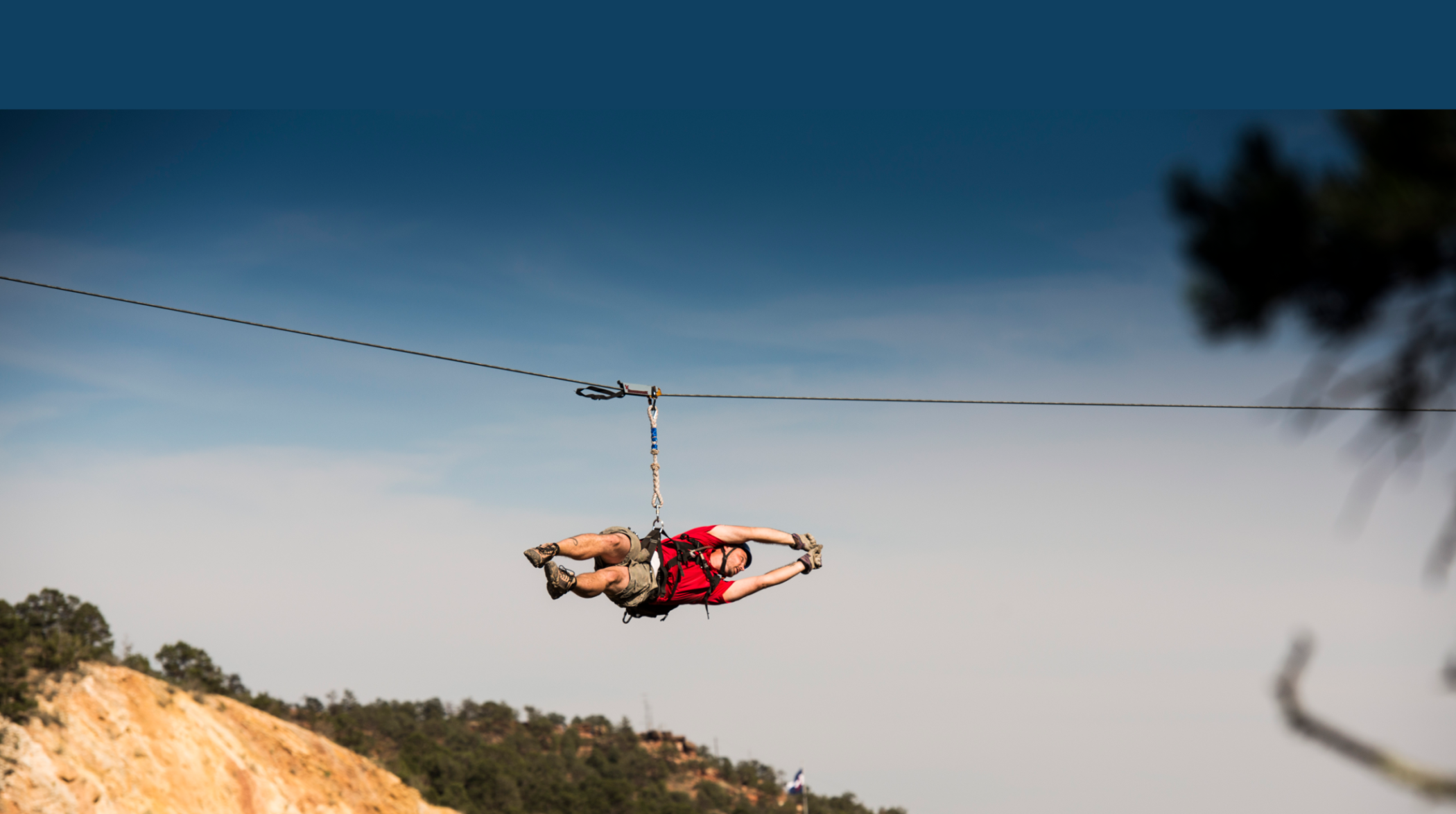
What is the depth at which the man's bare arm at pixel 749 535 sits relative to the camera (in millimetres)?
11625

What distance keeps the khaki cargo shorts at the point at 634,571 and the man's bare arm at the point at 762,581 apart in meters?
1.01

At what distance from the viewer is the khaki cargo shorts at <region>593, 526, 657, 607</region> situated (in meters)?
10.9

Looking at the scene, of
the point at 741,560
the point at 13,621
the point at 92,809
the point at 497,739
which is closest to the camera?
the point at 741,560

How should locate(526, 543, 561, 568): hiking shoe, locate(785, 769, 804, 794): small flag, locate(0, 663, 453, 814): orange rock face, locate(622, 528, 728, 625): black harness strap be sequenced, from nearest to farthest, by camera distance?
locate(526, 543, 561, 568): hiking shoe < locate(622, 528, 728, 625): black harness strap < locate(0, 663, 453, 814): orange rock face < locate(785, 769, 804, 794): small flag

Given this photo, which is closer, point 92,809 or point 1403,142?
point 1403,142

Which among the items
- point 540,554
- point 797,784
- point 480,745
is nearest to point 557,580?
point 540,554

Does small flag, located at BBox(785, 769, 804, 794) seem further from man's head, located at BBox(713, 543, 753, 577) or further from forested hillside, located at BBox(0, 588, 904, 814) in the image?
man's head, located at BBox(713, 543, 753, 577)

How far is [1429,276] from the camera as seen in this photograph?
108 inches

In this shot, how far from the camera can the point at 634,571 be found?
10906 millimetres

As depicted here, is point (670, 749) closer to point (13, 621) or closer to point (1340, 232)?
point (13, 621)

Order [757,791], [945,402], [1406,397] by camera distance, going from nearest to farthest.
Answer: [1406,397], [945,402], [757,791]

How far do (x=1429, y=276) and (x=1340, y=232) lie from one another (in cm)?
24

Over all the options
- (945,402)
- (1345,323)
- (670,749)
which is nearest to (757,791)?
(670,749)

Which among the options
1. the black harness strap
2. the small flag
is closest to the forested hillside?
the small flag
